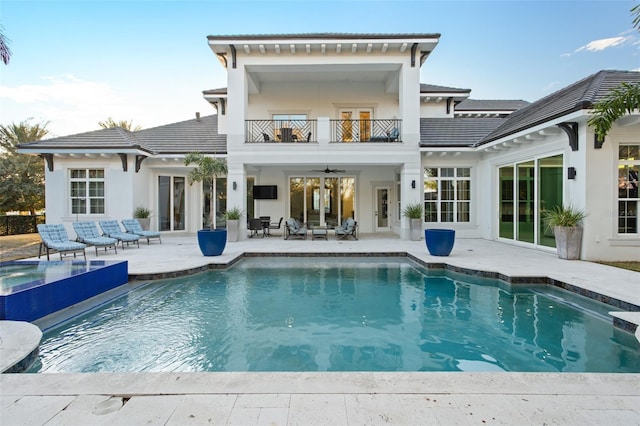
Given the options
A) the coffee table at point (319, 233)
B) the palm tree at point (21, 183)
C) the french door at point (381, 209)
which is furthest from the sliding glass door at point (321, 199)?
the palm tree at point (21, 183)

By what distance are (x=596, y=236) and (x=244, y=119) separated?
12.6 meters

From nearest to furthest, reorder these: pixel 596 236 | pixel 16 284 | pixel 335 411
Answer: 1. pixel 335 411
2. pixel 16 284
3. pixel 596 236

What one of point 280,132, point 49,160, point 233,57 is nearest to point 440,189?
point 280,132

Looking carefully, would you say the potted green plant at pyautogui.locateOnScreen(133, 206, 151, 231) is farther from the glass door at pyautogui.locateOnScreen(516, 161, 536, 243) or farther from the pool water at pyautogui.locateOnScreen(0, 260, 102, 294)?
the glass door at pyautogui.locateOnScreen(516, 161, 536, 243)

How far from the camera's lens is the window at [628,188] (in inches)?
343

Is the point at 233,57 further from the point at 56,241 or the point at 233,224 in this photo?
the point at 56,241

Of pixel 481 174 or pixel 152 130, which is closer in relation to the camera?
pixel 481 174

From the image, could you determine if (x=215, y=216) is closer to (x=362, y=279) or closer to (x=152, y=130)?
(x=152, y=130)

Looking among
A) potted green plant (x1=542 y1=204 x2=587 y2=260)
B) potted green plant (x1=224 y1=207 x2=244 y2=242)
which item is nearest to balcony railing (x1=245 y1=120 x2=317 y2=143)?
potted green plant (x1=224 y1=207 x2=244 y2=242)

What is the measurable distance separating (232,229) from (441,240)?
26.4 feet

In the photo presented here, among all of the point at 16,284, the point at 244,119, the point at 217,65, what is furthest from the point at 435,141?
the point at 16,284

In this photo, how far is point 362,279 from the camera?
7645mm

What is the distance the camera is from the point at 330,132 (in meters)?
14.4

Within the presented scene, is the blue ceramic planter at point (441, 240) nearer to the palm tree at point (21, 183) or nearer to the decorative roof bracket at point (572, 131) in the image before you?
the decorative roof bracket at point (572, 131)
